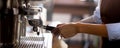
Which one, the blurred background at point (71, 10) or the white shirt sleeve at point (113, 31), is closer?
the white shirt sleeve at point (113, 31)

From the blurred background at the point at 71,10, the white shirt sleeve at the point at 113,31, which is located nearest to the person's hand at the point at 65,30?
the white shirt sleeve at the point at 113,31

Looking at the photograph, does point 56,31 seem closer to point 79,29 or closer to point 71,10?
point 79,29

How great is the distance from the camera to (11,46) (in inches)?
33.6

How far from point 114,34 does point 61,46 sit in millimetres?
237

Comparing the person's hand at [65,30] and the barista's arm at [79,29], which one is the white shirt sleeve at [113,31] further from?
the person's hand at [65,30]

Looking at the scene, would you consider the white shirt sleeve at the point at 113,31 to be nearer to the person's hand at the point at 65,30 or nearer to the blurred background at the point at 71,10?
the person's hand at the point at 65,30

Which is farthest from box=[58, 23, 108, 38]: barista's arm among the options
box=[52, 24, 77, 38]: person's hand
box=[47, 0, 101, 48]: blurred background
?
box=[47, 0, 101, 48]: blurred background

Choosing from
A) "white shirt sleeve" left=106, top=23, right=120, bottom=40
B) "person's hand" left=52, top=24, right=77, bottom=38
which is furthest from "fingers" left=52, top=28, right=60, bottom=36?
"white shirt sleeve" left=106, top=23, right=120, bottom=40

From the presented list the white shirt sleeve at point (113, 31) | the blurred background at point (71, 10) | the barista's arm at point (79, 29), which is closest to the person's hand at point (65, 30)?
the barista's arm at point (79, 29)

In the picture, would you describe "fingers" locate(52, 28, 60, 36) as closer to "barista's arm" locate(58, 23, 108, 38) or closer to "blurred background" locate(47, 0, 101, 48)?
"barista's arm" locate(58, 23, 108, 38)

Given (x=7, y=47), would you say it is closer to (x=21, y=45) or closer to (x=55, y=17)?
(x=21, y=45)

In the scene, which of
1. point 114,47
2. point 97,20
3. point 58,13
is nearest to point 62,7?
point 58,13

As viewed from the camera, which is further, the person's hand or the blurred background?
the blurred background

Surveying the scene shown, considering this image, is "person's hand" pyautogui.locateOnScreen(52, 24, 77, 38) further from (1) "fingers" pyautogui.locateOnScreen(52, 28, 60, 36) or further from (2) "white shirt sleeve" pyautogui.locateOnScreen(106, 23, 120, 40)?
(2) "white shirt sleeve" pyautogui.locateOnScreen(106, 23, 120, 40)
